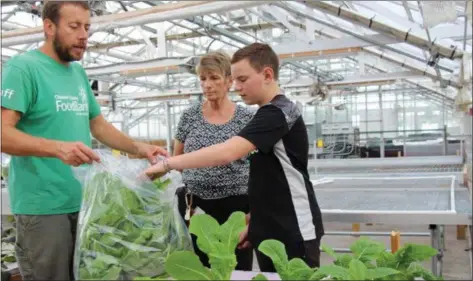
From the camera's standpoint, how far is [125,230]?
3.40 feet

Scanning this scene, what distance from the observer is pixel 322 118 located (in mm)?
12727

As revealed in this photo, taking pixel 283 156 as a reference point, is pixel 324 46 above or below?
above

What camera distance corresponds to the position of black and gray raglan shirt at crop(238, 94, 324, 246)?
4.27 ft

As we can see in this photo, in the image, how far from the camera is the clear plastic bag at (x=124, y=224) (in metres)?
0.95

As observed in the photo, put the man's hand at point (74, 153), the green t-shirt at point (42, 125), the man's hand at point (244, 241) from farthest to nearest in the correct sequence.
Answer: the man's hand at point (244, 241) → the green t-shirt at point (42, 125) → the man's hand at point (74, 153)

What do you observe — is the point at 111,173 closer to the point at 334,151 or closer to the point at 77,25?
the point at 77,25

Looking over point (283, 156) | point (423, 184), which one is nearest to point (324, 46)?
point (423, 184)

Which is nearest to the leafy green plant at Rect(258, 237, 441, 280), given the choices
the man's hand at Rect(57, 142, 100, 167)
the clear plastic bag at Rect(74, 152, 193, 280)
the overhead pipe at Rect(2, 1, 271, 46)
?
the clear plastic bag at Rect(74, 152, 193, 280)

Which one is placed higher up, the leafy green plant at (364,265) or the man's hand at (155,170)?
the man's hand at (155,170)

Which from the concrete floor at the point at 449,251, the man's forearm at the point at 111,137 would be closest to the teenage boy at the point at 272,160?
the man's forearm at the point at 111,137

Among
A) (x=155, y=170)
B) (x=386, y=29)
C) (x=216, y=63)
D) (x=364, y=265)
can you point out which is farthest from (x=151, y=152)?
(x=386, y=29)

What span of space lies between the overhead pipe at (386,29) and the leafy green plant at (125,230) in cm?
287

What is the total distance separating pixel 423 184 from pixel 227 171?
2542mm

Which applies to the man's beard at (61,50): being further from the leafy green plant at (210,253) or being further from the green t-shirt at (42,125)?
the leafy green plant at (210,253)
